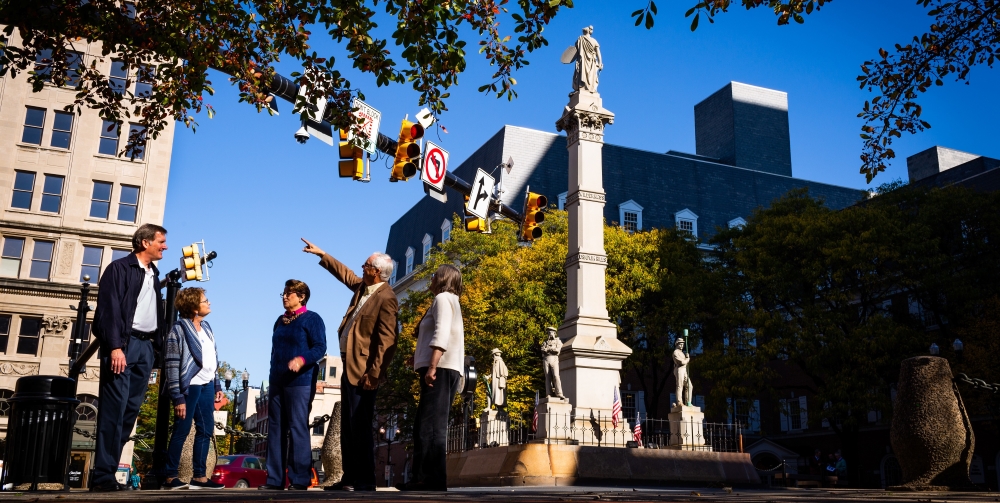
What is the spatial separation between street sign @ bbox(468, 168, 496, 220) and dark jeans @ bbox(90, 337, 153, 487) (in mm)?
10897

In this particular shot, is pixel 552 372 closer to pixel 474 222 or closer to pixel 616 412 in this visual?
Answer: pixel 616 412

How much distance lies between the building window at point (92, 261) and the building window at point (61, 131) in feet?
16.8

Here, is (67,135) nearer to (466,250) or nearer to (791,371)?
(466,250)

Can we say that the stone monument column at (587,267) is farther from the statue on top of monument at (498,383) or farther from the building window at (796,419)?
the building window at (796,419)

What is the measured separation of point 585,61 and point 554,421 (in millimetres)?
9856

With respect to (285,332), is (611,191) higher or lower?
higher

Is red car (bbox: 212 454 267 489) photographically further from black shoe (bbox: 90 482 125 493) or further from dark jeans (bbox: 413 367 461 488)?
dark jeans (bbox: 413 367 461 488)

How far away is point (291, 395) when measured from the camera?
8133mm

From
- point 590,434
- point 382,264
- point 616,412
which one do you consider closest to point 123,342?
point 382,264

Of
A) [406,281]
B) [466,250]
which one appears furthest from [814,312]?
[406,281]

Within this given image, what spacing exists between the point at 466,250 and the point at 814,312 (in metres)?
15.8

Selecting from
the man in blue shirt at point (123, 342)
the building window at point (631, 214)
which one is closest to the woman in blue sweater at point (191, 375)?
the man in blue shirt at point (123, 342)

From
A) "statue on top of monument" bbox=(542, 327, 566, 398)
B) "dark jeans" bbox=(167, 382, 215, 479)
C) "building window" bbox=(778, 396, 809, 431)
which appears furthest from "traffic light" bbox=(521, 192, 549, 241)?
"building window" bbox=(778, 396, 809, 431)

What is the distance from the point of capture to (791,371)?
153 feet
